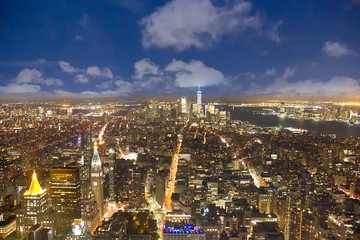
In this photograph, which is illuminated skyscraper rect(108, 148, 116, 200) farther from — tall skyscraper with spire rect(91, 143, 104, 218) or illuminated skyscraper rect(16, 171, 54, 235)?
illuminated skyscraper rect(16, 171, 54, 235)

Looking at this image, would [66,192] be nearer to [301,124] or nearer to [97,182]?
[97,182]

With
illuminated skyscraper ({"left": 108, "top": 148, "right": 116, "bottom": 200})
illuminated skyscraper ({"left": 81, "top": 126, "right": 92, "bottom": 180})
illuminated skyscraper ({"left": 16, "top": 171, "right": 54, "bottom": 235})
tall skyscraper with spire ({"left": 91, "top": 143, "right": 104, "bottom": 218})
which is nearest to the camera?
illuminated skyscraper ({"left": 16, "top": 171, "right": 54, "bottom": 235})

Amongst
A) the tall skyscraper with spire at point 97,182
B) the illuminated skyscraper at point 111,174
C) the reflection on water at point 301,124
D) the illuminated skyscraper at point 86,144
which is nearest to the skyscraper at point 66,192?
the tall skyscraper with spire at point 97,182

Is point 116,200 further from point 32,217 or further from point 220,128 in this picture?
point 220,128

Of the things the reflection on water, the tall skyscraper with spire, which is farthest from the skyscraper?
the reflection on water

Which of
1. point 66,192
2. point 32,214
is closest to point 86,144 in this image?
point 66,192

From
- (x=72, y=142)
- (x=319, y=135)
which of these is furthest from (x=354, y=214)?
(x=319, y=135)
